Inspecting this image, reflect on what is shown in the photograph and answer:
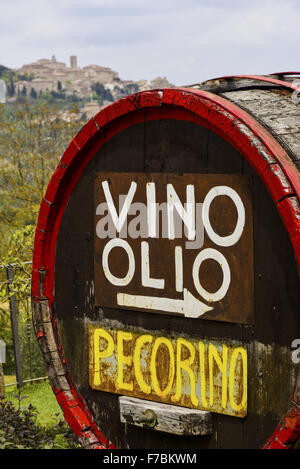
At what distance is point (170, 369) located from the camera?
141 inches

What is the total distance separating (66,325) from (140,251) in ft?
2.65

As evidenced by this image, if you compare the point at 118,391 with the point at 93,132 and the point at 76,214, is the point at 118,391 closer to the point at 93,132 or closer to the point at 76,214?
the point at 76,214

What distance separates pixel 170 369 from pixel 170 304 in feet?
1.11

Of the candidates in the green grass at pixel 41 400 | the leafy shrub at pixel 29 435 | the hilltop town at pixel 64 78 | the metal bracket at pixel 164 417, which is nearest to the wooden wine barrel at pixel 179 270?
the metal bracket at pixel 164 417

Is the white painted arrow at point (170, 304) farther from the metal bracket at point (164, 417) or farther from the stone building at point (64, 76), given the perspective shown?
the stone building at point (64, 76)

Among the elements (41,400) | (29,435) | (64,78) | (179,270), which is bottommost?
(41,400)

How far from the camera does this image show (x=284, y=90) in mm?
3549

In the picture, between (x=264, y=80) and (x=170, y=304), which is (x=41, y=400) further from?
(x=264, y=80)

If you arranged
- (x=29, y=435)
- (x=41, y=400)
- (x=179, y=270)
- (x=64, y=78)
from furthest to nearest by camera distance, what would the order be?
(x=64, y=78) → (x=41, y=400) → (x=29, y=435) → (x=179, y=270)

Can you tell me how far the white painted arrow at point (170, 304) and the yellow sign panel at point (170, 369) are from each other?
5.8 inches

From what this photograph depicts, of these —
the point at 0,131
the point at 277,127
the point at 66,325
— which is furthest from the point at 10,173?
the point at 277,127

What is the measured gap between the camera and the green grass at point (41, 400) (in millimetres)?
6761

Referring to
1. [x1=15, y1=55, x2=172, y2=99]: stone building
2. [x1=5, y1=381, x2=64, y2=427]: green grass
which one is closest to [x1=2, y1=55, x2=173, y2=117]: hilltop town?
[x1=15, y1=55, x2=172, y2=99]: stone building

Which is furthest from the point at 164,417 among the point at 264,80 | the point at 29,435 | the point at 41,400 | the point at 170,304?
the point at 41,400
